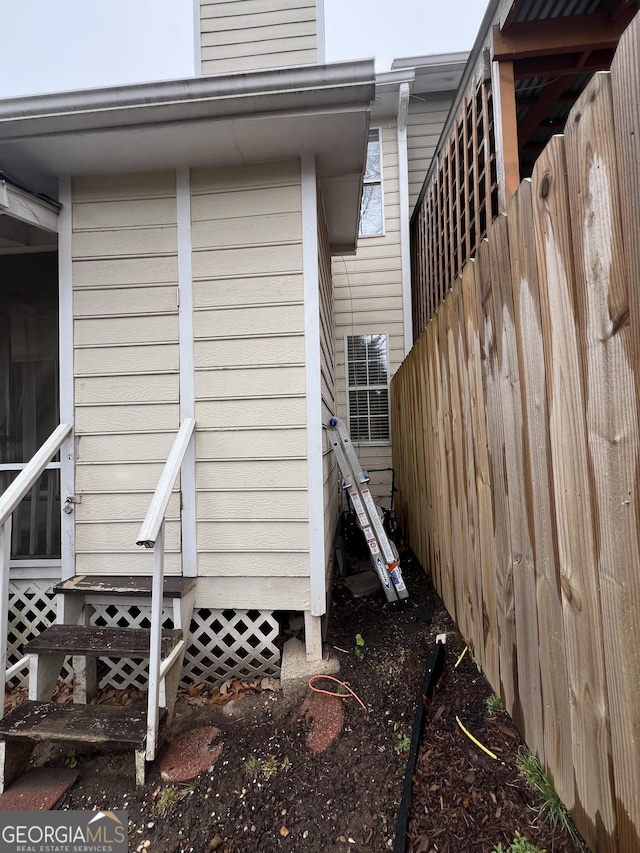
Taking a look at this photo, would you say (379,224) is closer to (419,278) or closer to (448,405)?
(419,278)

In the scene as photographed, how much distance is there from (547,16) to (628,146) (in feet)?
10.1

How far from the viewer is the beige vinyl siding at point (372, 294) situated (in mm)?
5855

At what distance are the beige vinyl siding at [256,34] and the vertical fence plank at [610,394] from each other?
2931 millimetres

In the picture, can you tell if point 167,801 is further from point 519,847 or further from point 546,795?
point 546,795

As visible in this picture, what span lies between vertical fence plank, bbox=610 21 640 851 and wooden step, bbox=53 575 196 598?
206cm

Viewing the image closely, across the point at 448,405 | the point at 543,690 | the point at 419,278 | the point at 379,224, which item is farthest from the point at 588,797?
the point at 379,224

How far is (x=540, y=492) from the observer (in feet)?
4.28

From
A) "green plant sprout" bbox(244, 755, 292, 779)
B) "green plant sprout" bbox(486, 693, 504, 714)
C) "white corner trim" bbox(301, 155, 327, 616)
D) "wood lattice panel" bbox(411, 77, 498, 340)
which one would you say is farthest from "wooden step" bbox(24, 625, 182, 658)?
"wood lattice panel" bbox(411, 77, 498, 340)

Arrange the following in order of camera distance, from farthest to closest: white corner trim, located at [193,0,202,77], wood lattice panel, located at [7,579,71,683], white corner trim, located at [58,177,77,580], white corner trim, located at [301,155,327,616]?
1. white corner trim, located at [193,0,202,77]
2. wood lattice panel, located at [7,579,71,683]
3. white corner trim, located at [58,177,77,580]
4. white corner trim, located at [301,155,327,616]

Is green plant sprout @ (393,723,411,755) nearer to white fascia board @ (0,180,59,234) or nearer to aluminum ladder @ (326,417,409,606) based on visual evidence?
aluminum ladder @ (326,417,409,606)

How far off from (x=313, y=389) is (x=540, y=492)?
156 cm

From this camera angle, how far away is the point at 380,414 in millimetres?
5875

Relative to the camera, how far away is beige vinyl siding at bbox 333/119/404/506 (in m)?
5.86

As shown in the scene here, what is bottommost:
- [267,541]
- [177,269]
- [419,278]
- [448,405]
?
[267,541]
